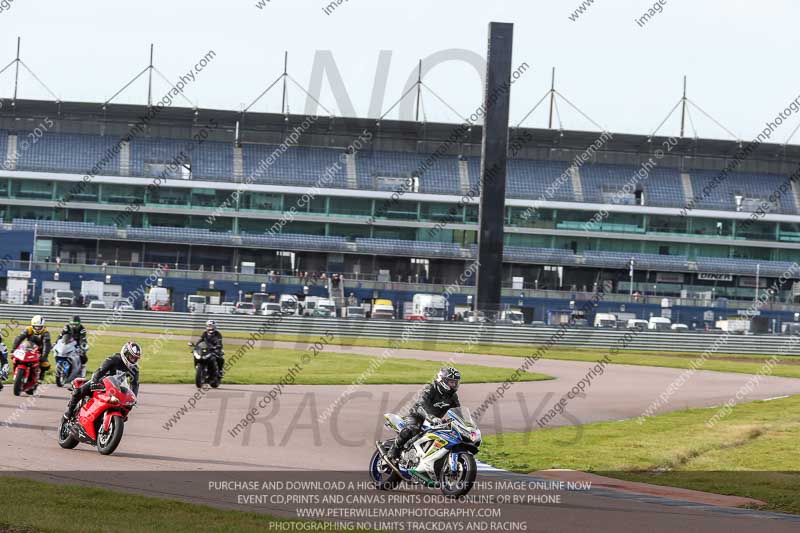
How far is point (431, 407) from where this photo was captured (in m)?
14.7

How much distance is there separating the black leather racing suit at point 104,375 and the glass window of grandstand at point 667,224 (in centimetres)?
8674

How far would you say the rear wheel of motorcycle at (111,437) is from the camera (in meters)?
16.8

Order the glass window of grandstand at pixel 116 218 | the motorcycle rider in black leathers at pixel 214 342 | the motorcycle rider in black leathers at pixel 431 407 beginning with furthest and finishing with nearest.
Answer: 1. the glass window of grandstand at pixel 116 218
2. the motorcycle rider in black leathers at pixel 214 342
3. the motorcycle rider in black leathers at pixel 431 407

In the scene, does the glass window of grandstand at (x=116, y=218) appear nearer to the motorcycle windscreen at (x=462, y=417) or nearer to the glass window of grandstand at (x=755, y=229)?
the glass window of grandstand at (x=755, y=229)

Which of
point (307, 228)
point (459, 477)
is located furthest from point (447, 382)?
point (307, 228)

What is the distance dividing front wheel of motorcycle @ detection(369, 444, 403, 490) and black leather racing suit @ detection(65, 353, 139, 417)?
426cm

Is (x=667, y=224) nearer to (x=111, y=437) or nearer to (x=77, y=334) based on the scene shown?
(x=77, y=334)

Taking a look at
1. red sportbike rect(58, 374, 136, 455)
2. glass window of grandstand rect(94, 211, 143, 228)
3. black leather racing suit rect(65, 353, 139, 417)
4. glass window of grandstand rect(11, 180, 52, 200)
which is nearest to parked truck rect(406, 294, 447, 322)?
glass window of grandstand rect(94, 211, 143, 228)

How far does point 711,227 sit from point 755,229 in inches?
151

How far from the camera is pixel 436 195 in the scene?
97438 millimetres

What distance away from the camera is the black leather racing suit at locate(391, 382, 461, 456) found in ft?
48.2

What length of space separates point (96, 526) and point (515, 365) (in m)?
37.7

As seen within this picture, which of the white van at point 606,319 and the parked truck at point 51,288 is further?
the white van at point 606,319

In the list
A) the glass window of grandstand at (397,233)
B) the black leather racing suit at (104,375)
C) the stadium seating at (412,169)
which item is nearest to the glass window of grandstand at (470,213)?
the stadium seating at (412,169)
